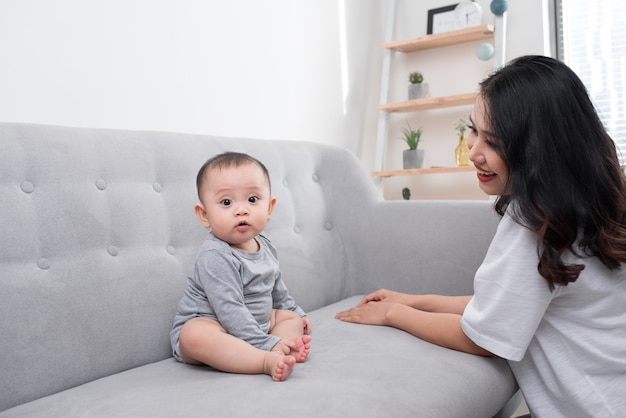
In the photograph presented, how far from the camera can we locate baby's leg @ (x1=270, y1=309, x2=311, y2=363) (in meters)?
1.18

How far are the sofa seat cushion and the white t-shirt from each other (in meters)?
0.11

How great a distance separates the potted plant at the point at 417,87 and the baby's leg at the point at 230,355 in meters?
2.67

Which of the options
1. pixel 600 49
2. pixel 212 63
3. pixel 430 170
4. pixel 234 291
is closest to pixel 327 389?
pixel 234 291

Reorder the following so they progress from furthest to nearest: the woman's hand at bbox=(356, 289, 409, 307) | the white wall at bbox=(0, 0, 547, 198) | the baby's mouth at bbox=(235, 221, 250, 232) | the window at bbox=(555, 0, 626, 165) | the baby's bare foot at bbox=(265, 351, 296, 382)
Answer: the window at bbox=(555, 0, 626, 165)
the white wall at bbox=(0, 0, 547, 198)
the woman's hand at bbox=(356, 289, 409, 307)
the baby's mouth at bbox=(235, 221, 250, 232)
the baby's bare foot at bbox=(265, 351, 296, 382)

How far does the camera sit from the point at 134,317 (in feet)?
4.09

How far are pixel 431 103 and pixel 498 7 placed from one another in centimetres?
61

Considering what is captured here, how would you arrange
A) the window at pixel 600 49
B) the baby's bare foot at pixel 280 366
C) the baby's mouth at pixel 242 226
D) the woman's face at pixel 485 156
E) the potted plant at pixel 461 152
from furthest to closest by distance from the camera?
the potted plant at pixel 461 152 → the window at pixel 600 49 → the baby's mouth at pixel 242 226 → the woman's face at pixel 485 156 → the baby's bare foot at pixel 280 366

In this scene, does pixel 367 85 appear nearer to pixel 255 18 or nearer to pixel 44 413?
pixel 255 18

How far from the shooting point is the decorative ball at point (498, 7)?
3240 mm

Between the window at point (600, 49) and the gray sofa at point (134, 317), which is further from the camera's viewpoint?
the window at point (600, 49)

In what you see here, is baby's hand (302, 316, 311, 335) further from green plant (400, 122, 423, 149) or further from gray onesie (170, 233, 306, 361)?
green plant (400, 122, 423, 149)

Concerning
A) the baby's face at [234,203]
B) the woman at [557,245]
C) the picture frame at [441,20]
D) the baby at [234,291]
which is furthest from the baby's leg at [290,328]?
the picture frame at [441,20]

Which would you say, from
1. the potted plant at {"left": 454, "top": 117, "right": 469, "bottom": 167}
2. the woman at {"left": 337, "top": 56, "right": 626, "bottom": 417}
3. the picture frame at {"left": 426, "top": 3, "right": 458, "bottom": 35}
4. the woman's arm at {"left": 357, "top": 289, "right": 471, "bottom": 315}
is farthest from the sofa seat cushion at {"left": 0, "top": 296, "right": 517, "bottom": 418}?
the picture frame at {"left": 426, "top": 3, "right": 458, "bottom": 35}

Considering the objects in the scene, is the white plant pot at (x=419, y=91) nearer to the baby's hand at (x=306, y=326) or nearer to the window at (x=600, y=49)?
the window at (x=600, y=49)
